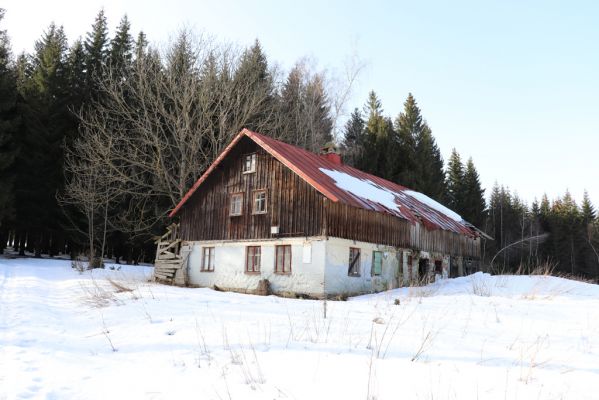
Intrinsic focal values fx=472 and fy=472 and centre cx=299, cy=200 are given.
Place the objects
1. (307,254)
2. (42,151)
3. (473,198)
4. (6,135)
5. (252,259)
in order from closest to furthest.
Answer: (307,254), (252,259), (6,135), (42,151), (473,198)

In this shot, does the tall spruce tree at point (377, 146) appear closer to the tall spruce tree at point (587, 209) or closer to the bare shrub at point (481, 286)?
the bare shrub at point (481, 286)

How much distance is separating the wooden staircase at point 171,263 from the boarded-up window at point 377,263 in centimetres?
996

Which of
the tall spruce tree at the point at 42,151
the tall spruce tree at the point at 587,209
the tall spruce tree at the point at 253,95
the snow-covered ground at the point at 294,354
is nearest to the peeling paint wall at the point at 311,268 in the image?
the snow-covered ground at the point at 294,354

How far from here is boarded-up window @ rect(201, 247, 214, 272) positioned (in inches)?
947

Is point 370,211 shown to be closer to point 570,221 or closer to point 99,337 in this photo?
point 99,337

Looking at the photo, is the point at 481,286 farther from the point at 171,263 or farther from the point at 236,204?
the point at 171,263

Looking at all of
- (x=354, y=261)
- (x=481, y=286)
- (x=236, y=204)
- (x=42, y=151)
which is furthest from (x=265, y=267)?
(x=42, y=151)

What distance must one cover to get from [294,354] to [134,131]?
26.0m

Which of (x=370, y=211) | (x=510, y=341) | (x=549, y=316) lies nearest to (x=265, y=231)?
(x=370, y=211)

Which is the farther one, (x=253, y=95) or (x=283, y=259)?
(x=253, y=95)

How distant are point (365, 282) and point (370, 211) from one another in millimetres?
3221

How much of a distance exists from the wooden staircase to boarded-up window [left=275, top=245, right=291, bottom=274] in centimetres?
643

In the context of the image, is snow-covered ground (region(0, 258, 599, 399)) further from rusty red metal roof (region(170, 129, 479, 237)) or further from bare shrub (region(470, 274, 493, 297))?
rusty red metal roof (region(170, 129, 479, 237))

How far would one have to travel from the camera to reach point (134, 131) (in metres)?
29.7
